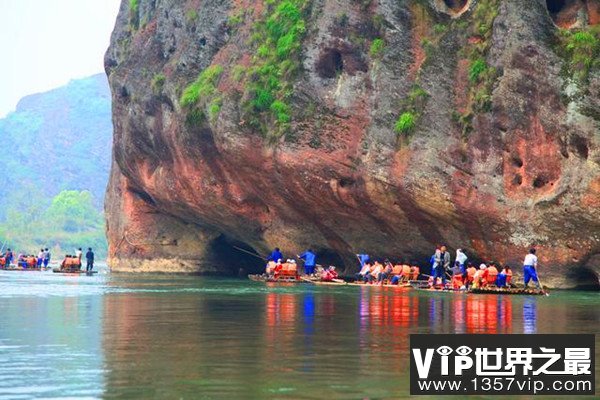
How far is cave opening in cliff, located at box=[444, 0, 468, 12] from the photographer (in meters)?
50.2

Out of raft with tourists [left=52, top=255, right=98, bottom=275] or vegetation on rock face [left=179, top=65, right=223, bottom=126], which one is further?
raft with tourists [left=52, top=255, right=98, bottom=275]

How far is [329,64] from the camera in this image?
5334 cm

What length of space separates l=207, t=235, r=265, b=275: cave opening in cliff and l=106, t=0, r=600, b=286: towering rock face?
1767mm

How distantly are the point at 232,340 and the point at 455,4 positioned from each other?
34.1 m

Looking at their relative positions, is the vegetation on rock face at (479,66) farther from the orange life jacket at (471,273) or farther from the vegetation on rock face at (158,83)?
the vegetation on rock face at (158,83)

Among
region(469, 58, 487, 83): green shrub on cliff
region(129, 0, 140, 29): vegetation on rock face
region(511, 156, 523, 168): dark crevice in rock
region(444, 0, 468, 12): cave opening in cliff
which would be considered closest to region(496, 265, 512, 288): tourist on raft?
region(511, 156, 523, 168): dark crevice in rock

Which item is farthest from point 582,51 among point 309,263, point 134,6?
point 134,6

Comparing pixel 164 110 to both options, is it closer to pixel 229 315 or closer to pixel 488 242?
pixel 488 242

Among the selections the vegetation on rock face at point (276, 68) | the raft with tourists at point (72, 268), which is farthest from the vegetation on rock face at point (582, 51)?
the raft with tourists at point (72, 268)

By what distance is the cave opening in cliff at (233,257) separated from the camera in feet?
234

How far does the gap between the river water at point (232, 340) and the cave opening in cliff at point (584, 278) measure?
11.8 metres

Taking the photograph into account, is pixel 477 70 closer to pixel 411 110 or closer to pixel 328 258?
pixel 411 110

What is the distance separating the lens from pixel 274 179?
55406 millimetres

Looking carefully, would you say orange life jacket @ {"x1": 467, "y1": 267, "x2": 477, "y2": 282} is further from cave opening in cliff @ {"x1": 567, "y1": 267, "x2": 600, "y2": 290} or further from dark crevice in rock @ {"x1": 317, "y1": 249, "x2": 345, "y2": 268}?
dark crevice in rock @ {"x1": 317, "y1": 249, "x2": 345, "y2": 268}
